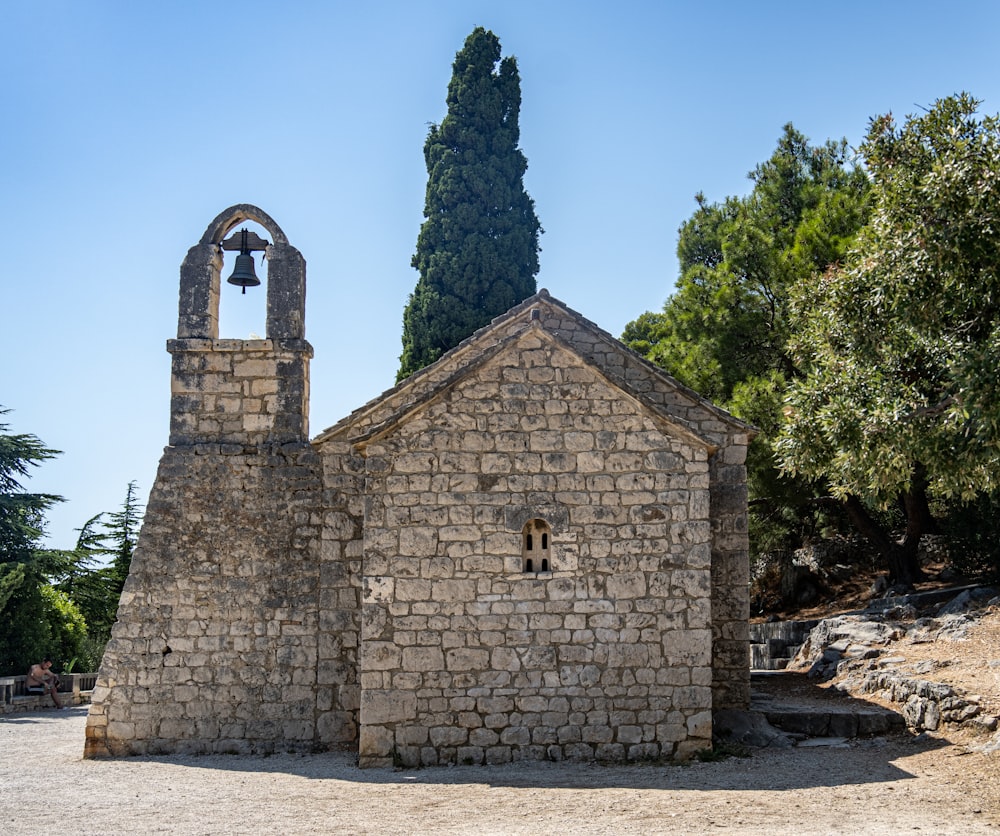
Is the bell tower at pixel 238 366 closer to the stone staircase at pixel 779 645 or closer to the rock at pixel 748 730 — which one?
the rock at pixel 748 730

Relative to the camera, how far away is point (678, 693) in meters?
11.3

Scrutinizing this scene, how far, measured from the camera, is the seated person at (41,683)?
19531 millimetres

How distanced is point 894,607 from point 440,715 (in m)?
10.7

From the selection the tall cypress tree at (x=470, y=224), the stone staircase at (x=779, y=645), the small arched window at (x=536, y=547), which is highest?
the tall cypress tree at (x=470, y=224)

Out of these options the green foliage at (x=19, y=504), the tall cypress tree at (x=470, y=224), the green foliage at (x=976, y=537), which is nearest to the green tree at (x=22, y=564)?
the green foliage at (x=19, y=504)

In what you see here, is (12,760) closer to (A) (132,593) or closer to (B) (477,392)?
(A) (132,593)

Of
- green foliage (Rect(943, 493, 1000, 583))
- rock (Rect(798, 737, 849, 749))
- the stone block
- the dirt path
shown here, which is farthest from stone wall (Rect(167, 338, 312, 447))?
green foliage (Rect(943, 493, 1000, 583))

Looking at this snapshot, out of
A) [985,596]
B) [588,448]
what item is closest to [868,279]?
[588,448]

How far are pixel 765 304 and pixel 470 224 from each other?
729 centimetres

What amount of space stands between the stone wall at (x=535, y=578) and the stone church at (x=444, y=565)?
0.02 metres

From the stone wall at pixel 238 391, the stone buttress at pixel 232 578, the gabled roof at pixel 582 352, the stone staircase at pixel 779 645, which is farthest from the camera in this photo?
the stone staircase at pixel 779 645

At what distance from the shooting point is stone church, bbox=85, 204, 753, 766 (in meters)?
11.3

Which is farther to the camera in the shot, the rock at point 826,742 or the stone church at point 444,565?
the rock at point 826,742

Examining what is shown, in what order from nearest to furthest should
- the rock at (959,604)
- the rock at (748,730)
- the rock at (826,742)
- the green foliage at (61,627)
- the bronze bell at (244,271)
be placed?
the rock at (826,742) < the rock at (748,730) < the bronze bell at (244,271) < the rock at (959,604) < the green foliage at (61,627)
